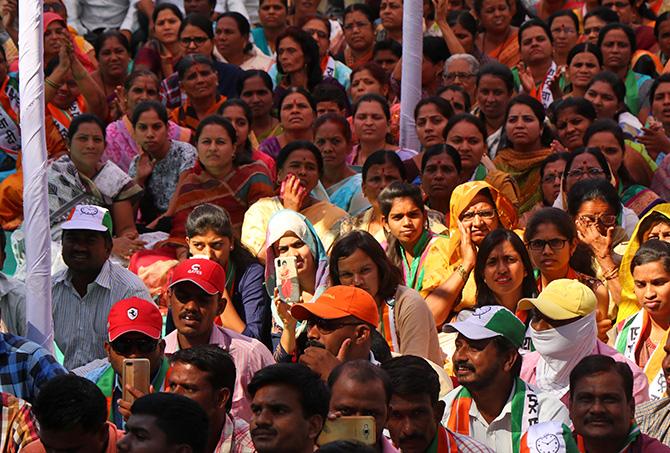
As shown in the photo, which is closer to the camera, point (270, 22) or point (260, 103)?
point (260, 103)

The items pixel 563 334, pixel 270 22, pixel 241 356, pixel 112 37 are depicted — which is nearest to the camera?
pixel 563 334

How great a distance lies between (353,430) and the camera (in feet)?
18.4

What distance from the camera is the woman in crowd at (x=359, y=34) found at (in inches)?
577

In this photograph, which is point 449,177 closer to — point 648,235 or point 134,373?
point 648,235

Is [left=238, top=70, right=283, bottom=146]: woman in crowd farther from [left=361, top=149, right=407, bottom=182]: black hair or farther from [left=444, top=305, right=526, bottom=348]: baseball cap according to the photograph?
[left=444, top=305, right=526, bottom=348]: baseball cap

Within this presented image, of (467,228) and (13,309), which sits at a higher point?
(467,228)

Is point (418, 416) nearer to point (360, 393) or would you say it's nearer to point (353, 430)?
point (360, 393)

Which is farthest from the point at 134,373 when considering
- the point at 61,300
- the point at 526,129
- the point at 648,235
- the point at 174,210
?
the point at 526,129

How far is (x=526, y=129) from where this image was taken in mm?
11688

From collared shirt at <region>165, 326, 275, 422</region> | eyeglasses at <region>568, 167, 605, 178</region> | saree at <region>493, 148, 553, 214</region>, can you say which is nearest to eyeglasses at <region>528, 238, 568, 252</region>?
eyeglasses at <region>568, 167, 605, 178</region>

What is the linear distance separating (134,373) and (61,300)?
2685 millimetres

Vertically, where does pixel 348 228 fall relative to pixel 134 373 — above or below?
below

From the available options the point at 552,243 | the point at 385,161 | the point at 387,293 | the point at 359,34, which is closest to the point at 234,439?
the point at 387,293

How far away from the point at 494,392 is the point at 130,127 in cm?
567
